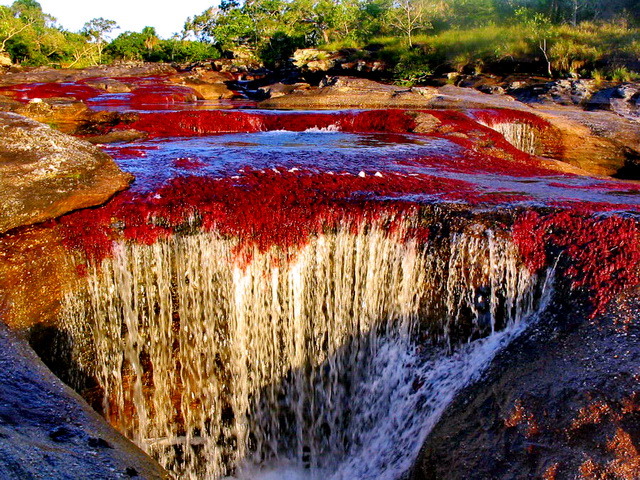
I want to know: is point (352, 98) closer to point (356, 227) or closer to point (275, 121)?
point (275, 121)

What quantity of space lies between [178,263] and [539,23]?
105 feet

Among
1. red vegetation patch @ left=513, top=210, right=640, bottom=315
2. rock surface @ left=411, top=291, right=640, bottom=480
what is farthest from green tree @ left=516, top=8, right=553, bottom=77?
rock surface @ left=411, top=291, right=640, bottom=480

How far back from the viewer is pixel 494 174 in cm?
792

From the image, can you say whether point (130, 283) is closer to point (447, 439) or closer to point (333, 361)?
Answer: point (333, 361)

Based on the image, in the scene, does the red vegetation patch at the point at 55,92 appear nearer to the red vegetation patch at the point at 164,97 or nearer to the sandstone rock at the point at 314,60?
the red vegetation patch at the point at 164,97

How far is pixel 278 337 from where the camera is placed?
19.1 feet

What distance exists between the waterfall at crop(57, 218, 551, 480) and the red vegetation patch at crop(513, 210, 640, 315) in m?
0.27

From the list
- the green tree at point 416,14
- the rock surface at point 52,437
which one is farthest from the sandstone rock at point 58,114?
the green tree at point 416,14

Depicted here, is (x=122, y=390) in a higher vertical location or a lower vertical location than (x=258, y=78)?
lower

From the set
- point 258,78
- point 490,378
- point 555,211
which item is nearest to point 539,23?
point 258,78

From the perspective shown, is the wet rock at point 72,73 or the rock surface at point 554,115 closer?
the rock surface at point 554,115

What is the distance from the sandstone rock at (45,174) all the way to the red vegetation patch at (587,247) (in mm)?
4423

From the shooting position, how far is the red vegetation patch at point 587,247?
3.97m

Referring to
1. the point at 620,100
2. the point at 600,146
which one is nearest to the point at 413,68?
the point at 620,100
